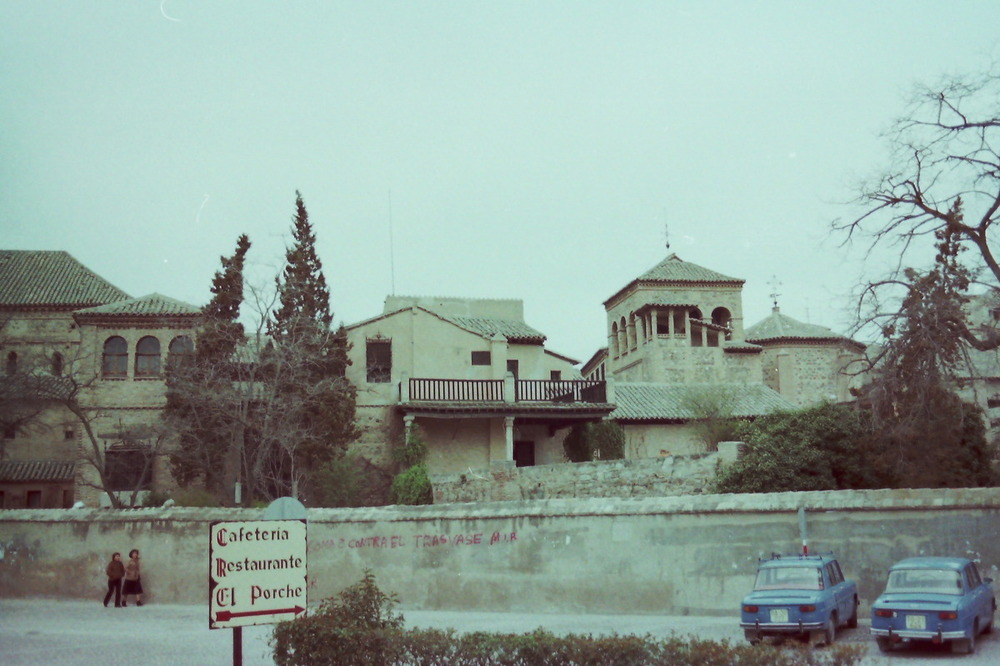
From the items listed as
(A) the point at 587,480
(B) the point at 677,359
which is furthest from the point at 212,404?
(B) the point at 677,359

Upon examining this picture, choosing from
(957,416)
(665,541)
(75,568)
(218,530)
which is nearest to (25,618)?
(75,568)

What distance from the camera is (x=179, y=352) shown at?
110ft

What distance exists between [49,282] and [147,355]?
10.5m

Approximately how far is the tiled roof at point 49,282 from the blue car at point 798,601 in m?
33.9

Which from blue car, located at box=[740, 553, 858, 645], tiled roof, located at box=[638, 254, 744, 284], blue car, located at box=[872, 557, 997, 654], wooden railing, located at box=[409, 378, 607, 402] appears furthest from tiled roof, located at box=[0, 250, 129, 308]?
blue car, located at box=[872, 557, 997, 654]

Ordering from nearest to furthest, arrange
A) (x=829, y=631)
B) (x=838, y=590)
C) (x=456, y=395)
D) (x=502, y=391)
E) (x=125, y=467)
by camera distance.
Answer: (x=829, y=631)
(x=838, y=590)
(x=125, y=467)
(x=456, y=395)
(x=502, y=391)

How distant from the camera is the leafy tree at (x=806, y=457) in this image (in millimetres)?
21969

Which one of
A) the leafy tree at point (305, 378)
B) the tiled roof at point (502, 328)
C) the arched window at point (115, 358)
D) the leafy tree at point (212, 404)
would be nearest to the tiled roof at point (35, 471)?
the arched window at point (115, 358)

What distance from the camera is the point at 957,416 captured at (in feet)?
72.8

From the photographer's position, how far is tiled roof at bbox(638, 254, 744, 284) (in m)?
53.8

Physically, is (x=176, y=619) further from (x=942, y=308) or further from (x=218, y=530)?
(x=942, y=308)

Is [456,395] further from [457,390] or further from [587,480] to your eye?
[587,480]

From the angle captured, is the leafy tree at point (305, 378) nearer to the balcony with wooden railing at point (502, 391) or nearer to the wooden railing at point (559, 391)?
the balcony with wooden railing at point (502, 391)

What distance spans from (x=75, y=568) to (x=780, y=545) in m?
16.0
